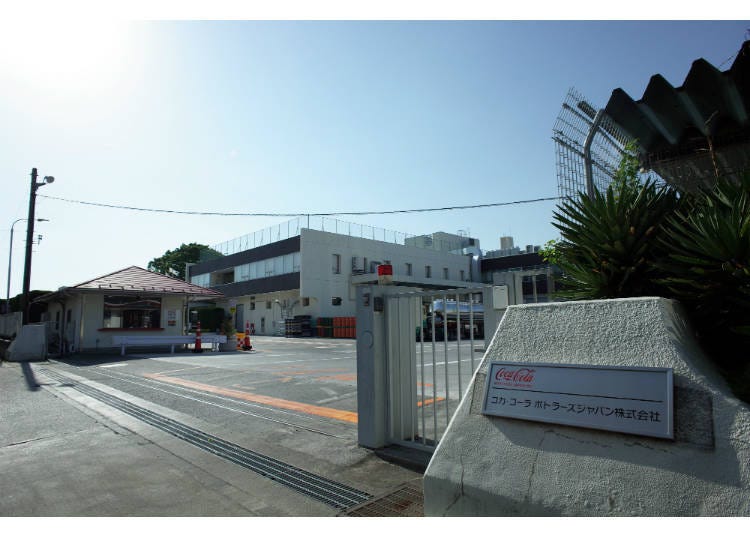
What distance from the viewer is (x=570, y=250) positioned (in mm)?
4180

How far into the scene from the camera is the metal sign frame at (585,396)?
2.57m

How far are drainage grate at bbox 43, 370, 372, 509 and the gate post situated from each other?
2.88ft

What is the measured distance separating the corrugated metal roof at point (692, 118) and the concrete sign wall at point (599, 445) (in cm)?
583

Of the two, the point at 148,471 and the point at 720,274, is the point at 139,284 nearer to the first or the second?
the point at 148,471

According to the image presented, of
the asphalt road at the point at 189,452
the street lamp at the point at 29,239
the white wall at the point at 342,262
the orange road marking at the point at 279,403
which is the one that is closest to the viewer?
the asphalt road at the point at 189,452

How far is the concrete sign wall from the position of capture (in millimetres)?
2305

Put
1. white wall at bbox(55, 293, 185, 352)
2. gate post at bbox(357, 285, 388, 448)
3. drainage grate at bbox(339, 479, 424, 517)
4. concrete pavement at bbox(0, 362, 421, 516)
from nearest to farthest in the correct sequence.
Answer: drainage grate at bbox(339, 479, 424, 517) → concrete pavement at bbox(0, 362, 421, 516) → gate post at bbox(357, 285, 388, 448) → white wall at bbox(55, 293, 185, 352)

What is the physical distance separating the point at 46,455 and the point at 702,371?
590cm

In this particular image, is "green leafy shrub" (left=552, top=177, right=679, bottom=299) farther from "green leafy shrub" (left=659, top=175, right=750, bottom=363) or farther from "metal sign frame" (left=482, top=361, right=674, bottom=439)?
"metal sign frame" (left=482, top=361, right=674, bottom=439)

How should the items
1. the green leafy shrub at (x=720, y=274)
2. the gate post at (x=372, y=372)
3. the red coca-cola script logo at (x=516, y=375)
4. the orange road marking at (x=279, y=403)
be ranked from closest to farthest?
the green leafy shrub at (x=720, y=274) < the red coca-cola script logo at (x=516, y=375) < the gate post at (x=372, y=372) < the orange road marking at (x=279, y=403)

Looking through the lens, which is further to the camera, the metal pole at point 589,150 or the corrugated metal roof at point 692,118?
the corrugated metal roof at point 692,118

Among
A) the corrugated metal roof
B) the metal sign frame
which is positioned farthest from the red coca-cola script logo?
the corrugated metal roof

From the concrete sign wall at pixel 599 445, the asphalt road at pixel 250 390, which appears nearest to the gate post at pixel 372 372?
the asphalt road at pixel 250 390

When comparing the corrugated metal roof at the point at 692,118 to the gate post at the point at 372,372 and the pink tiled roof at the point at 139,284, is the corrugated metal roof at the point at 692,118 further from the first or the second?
the pink tiled roof at the point at 139,284
